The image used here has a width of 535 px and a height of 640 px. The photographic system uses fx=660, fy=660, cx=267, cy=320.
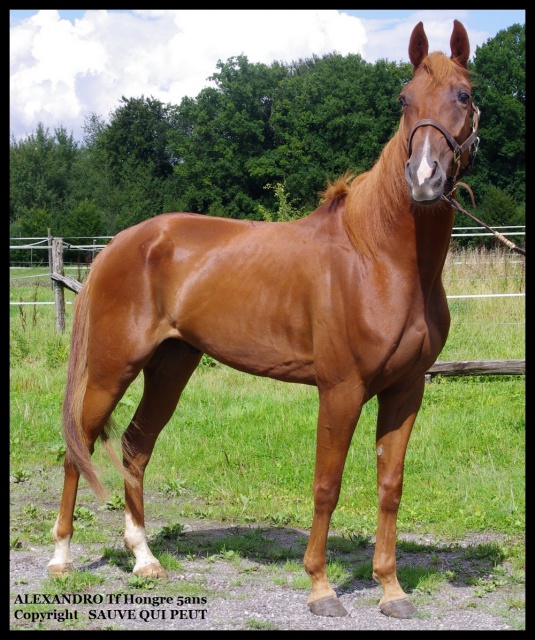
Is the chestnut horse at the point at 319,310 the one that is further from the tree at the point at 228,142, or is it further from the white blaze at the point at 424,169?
the tree at the point at 228,142

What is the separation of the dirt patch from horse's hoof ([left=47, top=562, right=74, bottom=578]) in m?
0.08

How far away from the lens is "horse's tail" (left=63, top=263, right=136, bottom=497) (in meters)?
4.16

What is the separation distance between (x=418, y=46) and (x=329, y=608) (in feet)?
9.74

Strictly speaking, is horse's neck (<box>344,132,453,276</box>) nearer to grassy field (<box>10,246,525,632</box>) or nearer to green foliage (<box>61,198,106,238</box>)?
grassy field (<box>10,246,525,632</box>)

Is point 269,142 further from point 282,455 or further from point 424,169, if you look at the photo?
point 424,169

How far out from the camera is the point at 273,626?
3.42 m

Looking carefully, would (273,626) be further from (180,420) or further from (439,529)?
(180,420)

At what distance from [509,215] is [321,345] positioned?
29108 mm

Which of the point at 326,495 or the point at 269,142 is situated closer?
the point at 326,495

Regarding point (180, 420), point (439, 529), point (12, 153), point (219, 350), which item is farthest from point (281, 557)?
point (12, 153)

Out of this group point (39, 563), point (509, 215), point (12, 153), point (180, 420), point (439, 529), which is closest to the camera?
point (39, 563)

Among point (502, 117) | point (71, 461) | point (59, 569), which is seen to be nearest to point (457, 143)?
point (71, 461)

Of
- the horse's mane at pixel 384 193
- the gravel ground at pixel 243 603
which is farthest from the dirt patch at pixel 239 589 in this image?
the horse's mane at pixel 384 193

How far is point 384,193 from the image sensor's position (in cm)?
349
